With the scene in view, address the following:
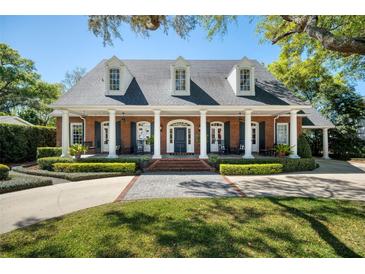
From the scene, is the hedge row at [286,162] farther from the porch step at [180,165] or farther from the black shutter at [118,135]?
the black shutter at [118,135]

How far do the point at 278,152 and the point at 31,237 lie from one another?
13439mm

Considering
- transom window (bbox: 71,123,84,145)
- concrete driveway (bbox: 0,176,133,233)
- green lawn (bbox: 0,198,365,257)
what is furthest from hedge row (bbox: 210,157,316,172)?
transom window (bbox: 71,123,84,145)

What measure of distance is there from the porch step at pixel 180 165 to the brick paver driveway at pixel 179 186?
0.93 m

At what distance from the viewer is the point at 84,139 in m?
15.2

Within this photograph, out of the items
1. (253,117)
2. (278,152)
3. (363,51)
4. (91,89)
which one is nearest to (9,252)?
(363,51)

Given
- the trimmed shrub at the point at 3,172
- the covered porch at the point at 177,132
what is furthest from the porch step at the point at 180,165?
the trimmed shrub at the point at 3,172

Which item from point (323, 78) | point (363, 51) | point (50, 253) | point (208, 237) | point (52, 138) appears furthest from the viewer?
point (323, 78)

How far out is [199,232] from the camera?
4039mm

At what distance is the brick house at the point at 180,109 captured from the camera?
12.3 metres

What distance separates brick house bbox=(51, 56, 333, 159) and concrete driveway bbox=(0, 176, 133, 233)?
4.45 m

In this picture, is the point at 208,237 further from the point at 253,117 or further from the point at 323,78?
the point at 323,78

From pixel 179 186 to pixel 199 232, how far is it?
4.03 metres

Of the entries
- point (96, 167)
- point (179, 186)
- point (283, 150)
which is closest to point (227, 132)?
point (283, 150)

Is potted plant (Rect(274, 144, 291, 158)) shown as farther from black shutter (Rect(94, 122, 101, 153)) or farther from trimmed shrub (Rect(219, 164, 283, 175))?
black shutter (Rect(94, 122, 101, 153))
